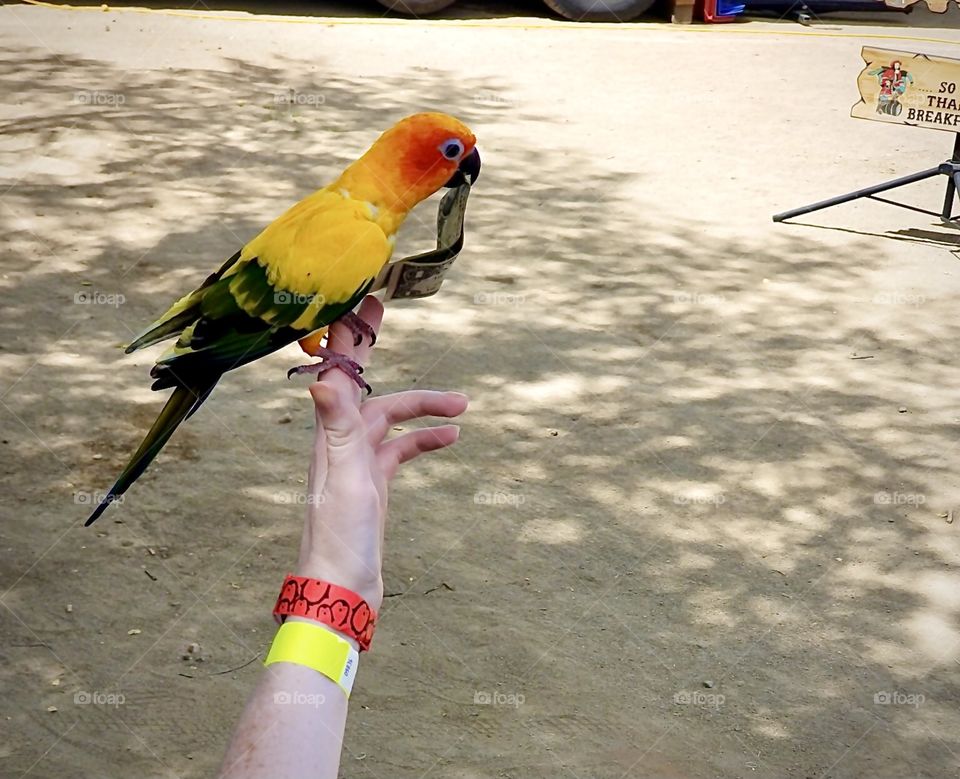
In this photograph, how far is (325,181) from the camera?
7.22 meters

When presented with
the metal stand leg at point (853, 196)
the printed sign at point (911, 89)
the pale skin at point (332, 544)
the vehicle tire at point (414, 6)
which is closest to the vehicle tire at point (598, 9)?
the vehicle tire at point (414, 6)

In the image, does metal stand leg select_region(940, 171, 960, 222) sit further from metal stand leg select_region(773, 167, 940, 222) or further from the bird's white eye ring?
the bird's white eye ring

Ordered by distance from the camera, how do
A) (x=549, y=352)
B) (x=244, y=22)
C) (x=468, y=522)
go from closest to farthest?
(x=468, y=522) → (x=549, y=352) → (x=244, y=22)

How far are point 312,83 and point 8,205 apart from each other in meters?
3.45

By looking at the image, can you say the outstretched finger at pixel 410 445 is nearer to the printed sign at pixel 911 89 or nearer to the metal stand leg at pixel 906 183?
the metal stand leg at pixel 906 183

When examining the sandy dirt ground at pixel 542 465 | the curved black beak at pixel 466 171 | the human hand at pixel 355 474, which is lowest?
the sandy dirt ground at pixel 542 465

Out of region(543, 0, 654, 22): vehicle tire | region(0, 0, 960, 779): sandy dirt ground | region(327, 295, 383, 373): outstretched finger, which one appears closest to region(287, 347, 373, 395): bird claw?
region(327, 295, 383, 373): outstretched finger

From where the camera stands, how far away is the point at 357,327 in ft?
8.30

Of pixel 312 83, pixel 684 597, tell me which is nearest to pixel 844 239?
pixel 684 597

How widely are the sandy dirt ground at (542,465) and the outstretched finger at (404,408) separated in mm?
1675

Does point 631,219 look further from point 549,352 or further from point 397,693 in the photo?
point 397,693

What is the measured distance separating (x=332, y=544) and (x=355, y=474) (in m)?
0.13

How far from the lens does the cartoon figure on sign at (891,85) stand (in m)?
7.16

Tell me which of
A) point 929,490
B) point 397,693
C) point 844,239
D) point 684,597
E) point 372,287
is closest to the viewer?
point 372,287
